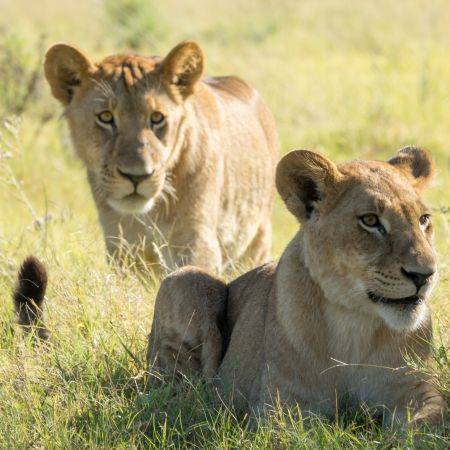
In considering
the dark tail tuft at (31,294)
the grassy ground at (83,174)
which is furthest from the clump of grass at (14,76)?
the dark tail tuft at (31,294)

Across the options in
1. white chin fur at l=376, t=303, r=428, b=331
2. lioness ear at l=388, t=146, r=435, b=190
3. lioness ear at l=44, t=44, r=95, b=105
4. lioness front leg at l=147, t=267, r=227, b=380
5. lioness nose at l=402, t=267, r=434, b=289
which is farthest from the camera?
lioness ear at l=44, t=44, r=95, b=105

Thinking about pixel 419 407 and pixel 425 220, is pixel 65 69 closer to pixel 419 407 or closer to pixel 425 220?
pixel 425 220

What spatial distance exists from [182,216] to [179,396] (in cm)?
148

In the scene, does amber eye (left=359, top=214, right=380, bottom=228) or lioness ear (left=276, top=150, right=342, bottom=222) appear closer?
amber eye (left=359, top=214, right=380, bottom=228)

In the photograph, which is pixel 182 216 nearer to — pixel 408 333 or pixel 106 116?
pixel 106 116

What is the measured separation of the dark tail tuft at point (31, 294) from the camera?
394cm

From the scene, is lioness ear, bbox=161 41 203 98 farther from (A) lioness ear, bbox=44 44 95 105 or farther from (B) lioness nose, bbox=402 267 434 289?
(B) lioness nose, bbox=402 267 434 289

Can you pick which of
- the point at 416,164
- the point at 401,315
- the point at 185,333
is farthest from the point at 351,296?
the point at 185,333

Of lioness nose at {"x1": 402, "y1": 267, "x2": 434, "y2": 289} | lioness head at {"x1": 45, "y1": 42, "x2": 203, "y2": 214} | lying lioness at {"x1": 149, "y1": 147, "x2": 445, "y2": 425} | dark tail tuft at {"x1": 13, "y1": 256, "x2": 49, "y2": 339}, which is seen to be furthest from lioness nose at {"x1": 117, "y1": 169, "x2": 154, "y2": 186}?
lioness nose at {"x1": 402, "y1": 267, "x2": 434, "y2": 289}

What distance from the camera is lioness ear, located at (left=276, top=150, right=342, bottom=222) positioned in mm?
3273

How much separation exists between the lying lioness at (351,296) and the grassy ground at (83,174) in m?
0.10

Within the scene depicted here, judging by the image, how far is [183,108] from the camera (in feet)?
16.4

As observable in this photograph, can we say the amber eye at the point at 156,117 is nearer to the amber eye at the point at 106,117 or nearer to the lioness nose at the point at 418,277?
the amber eye at the point at 106,117

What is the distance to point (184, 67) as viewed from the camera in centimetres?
501
